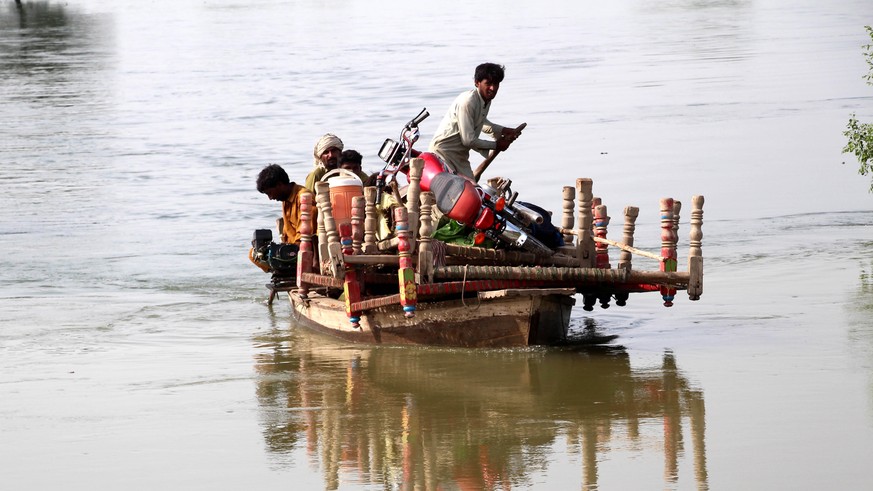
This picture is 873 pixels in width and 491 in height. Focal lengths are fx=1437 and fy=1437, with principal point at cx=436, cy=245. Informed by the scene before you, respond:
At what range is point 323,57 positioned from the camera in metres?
36.2

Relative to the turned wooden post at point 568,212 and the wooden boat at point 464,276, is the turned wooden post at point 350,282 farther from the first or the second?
the turned wooden post at point 568,212

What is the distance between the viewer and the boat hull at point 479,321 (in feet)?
30.5

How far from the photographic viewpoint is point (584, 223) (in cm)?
944

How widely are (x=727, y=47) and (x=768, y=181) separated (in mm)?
16361

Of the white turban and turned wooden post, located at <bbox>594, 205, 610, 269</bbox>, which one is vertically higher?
the white turban

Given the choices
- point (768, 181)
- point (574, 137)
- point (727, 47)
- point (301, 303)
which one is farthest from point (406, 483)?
point (727, 47)

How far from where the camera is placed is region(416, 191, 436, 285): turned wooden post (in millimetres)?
9219

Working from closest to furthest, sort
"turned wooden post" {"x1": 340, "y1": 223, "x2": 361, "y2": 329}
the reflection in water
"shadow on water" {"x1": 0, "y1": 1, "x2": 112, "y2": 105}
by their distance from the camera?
the reflection in water, "turned wooden post" {"x1": 340, "y1": 223, "x2": 361, "y2": 329}, "shadow on water" {"x1": 0, "y1": 1, "x2": 112, "y2": 105}

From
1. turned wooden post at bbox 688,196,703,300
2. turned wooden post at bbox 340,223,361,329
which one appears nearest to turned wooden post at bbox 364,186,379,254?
turned wooden post at bbox 340,223,361,329

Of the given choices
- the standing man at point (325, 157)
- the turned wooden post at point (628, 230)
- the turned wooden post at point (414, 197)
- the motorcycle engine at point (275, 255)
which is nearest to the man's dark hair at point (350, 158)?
the standing man at point (325, 157)

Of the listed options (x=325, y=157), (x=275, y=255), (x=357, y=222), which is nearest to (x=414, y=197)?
(x=357, y=222)

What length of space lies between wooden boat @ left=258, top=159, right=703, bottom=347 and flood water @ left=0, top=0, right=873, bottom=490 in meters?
0.21

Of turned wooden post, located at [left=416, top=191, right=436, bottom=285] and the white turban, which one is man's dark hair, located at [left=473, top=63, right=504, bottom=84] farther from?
the white turban

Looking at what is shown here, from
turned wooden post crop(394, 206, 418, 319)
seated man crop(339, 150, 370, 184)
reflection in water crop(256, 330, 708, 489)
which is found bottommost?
reflection in water crop(256, 330, 708, 489)
